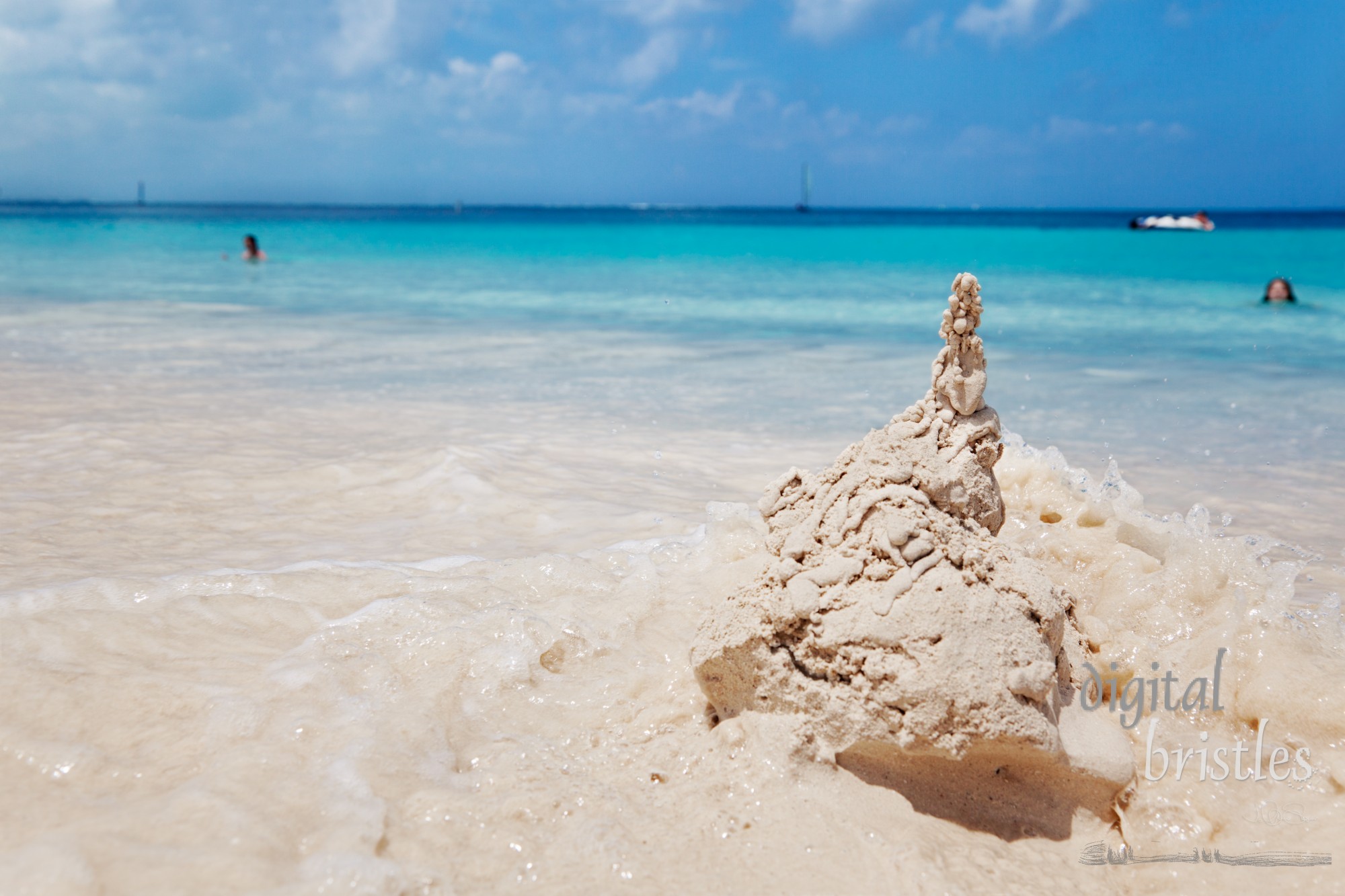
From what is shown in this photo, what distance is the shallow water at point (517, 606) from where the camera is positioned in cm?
197

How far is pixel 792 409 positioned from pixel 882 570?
489cm

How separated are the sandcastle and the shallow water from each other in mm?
156

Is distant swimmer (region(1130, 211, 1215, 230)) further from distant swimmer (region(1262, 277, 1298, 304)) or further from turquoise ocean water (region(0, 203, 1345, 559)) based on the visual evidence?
distant swimmer (region(1262, 277, 1298, 304))

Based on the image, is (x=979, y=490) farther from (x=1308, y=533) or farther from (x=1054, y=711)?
(x=1308, y=533)

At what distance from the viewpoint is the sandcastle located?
6.72ft

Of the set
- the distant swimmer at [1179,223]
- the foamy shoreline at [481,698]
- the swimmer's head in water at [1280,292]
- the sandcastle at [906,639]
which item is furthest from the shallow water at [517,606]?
the distant swimmer at [1179,223]

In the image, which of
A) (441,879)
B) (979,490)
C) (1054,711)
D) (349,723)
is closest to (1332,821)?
(1054,711)

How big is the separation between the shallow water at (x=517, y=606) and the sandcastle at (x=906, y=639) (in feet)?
0.51

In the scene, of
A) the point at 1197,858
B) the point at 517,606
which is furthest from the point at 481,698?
the point at 1197,858

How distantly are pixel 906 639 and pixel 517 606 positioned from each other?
4.86 ft

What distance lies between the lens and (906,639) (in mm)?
2102

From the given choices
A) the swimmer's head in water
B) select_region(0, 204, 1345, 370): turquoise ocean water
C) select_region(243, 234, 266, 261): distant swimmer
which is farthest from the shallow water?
select_region(243, 234, 266, 261): distant swimmer

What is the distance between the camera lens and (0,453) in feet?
16.3

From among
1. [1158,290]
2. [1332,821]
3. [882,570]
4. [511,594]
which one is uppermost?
[1158,290]
